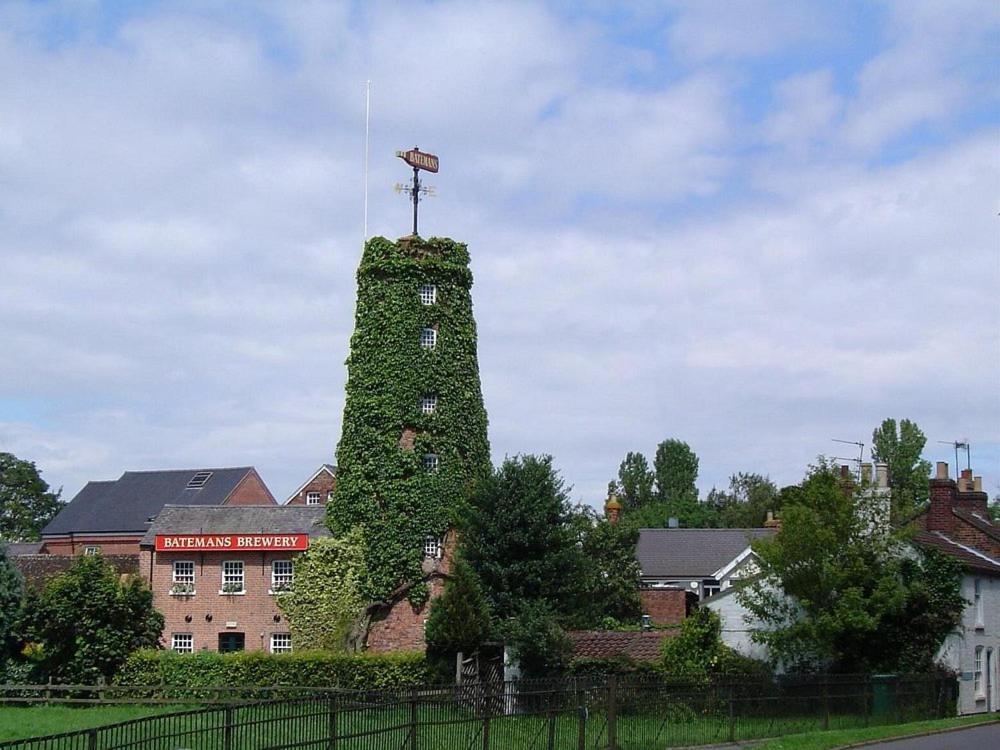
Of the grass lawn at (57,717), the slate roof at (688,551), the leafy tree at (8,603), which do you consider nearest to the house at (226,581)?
the leafy tree at (8,603)

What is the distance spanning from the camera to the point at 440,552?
4984 centimetres

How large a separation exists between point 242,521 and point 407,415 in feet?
29.5

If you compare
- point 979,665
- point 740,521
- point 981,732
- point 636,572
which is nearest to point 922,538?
point 979,665

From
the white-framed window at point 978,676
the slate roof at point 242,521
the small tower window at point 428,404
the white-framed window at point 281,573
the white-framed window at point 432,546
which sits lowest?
the white-framed window at point 978,676

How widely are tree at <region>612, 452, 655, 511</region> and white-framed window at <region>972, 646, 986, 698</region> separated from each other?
90.4 meters

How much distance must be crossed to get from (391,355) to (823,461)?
18.3 m

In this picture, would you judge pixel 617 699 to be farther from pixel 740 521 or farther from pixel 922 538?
pixel 740 521

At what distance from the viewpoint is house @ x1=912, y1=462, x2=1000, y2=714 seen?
4216 centimetres

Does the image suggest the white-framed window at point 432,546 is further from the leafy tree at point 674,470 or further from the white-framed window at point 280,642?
the leafy tree at point 674,470

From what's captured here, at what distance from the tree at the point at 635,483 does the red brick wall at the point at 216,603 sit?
86319mm

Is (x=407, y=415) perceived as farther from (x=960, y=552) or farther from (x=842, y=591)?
(x=960, y=552)

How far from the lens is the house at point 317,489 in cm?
7325

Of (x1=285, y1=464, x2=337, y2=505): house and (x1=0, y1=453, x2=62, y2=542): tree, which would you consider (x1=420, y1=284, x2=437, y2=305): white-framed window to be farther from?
(x1=0, y1=453, x2=62, y2=542): tree

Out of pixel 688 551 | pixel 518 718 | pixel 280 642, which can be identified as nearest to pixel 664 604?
pixel 688 551
